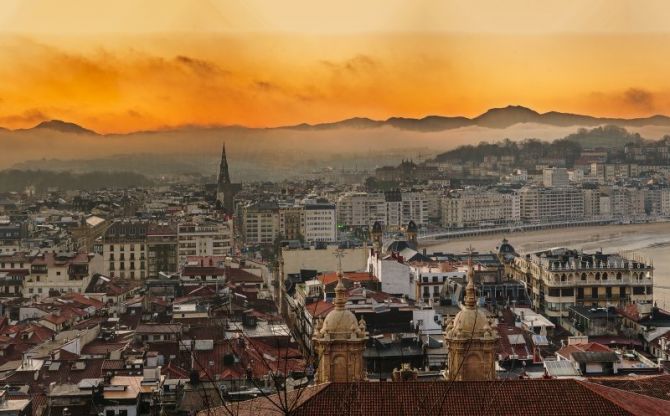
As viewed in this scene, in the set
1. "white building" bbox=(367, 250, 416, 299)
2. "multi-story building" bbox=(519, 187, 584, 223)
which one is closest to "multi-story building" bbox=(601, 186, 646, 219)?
"multi-story building" bbox=(519, 187, 584, 223)

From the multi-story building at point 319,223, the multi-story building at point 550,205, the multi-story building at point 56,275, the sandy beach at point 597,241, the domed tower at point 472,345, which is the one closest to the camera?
the domed tower at point 472,345

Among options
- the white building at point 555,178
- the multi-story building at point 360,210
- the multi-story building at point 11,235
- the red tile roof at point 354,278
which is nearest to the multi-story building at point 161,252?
the multi-story building at point 11,235

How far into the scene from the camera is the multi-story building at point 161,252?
78.5 feet

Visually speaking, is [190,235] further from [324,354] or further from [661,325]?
[324,354]

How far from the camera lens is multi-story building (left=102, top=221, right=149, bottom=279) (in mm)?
23344

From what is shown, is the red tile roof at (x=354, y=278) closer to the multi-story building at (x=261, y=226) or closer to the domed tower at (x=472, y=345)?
the domed tower at (x=472, y=345)

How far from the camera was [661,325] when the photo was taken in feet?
50.1

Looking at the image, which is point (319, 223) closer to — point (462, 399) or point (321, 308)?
point (321, 308)

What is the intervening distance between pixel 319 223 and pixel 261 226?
5.84 ft

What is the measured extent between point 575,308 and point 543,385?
35.2 ft

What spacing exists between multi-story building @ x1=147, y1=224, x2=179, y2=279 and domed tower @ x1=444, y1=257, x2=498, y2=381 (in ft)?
53.3

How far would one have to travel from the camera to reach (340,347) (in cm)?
770

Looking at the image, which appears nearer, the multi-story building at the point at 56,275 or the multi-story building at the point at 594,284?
the multi-story building at the point at 594,284

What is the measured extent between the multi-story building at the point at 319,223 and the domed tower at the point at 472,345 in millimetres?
28077
